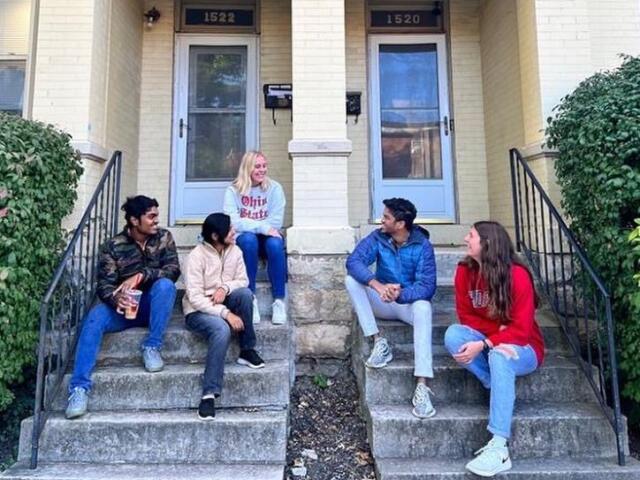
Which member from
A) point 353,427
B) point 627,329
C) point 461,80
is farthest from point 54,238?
point 461,80

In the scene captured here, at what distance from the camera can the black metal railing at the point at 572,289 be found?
9.12ft

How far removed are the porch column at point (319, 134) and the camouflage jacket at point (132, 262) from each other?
0.99 meters

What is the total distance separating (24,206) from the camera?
9.59 ft

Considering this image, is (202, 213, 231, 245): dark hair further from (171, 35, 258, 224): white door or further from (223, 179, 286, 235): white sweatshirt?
(171, 35, 258, 224): white door

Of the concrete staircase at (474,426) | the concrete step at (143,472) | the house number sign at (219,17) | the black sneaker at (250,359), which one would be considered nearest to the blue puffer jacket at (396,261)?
the concrete staircase at (474,426)

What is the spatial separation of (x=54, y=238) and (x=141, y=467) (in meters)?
1.63

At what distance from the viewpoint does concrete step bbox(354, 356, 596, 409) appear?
2.96 meters

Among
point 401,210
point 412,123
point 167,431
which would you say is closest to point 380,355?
point 401,210

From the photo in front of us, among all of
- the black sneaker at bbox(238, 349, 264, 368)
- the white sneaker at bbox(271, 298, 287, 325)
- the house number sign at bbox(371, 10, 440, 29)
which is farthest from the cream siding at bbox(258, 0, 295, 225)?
the black sneaker at bbox(238, 349, 264, 368)

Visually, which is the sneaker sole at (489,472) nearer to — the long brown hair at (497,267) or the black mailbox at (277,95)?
the long brown hair at (497,267)

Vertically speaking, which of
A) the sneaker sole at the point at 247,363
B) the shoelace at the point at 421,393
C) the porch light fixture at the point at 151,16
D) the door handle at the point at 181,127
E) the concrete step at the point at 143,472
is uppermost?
the porch light fixture at the point at 151,16

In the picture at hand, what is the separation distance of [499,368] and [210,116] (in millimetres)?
4067

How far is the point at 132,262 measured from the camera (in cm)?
324

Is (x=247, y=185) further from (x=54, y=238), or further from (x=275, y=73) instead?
(x=275, y=73)
